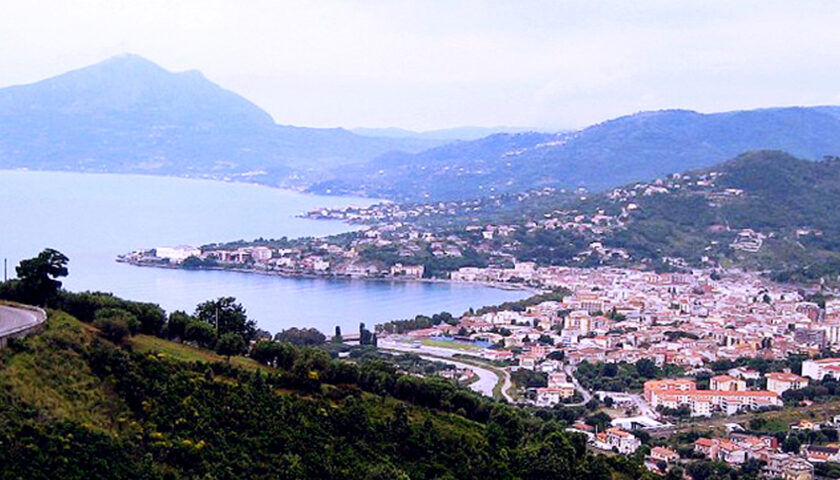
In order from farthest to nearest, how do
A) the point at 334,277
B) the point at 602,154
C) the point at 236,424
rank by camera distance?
the point at 602,154 < the point at 334,277 < the point at 236,424

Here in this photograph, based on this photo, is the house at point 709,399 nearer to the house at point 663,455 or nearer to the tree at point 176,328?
the house at point 663,455

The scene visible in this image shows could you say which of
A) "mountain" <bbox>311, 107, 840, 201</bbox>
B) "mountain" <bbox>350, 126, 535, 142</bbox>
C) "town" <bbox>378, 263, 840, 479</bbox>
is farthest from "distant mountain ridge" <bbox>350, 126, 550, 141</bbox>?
"town" <bbox>378, 263, 840, 479</bbox>

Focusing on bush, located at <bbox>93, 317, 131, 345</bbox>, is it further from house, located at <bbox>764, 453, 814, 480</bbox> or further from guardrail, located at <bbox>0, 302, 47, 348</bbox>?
house, located at <bbox>764, 453, 814, 480</bbox>

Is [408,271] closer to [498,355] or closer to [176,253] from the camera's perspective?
[176,253]

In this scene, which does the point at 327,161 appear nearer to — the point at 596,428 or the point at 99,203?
the point at 99,203

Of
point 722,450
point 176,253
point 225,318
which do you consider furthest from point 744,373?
point 176,253
